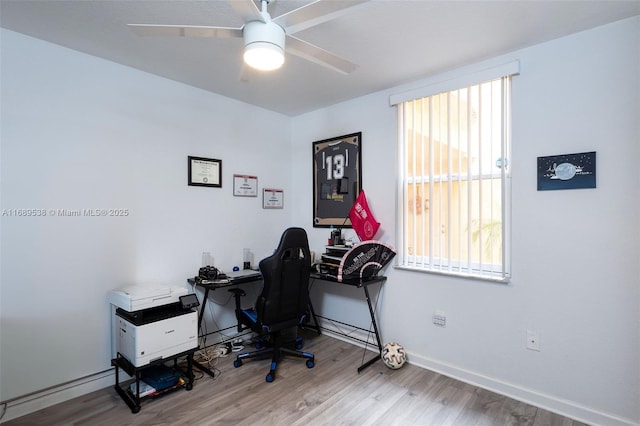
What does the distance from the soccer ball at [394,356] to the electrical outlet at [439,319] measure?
15.1 inches

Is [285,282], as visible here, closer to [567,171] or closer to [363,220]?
[363,220]

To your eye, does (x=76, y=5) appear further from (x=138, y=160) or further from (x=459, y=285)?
(x=459, y=285)

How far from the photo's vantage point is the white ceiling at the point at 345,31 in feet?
6.09

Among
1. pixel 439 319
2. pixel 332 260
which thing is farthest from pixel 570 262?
pixel 332 260

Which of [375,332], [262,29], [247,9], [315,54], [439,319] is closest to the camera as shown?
[247,9]

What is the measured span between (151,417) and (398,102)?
10.2ft

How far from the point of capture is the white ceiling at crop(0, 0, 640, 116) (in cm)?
186

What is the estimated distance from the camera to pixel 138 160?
2.71m

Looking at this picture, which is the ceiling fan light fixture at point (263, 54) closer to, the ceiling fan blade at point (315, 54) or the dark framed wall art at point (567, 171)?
the ceiling fan blade at point (315, 54)

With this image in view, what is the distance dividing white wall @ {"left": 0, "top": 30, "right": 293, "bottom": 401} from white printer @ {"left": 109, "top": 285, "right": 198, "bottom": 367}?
0.24m

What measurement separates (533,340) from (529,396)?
15.5 inches

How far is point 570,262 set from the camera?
84.5 inches

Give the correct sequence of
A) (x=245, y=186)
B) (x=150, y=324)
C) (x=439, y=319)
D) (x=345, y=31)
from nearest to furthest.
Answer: (x=345, y=31) < (x=150, y=324) < (x=439, y=319) < (x=245, y=186)

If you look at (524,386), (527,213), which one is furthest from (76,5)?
(524,386)
